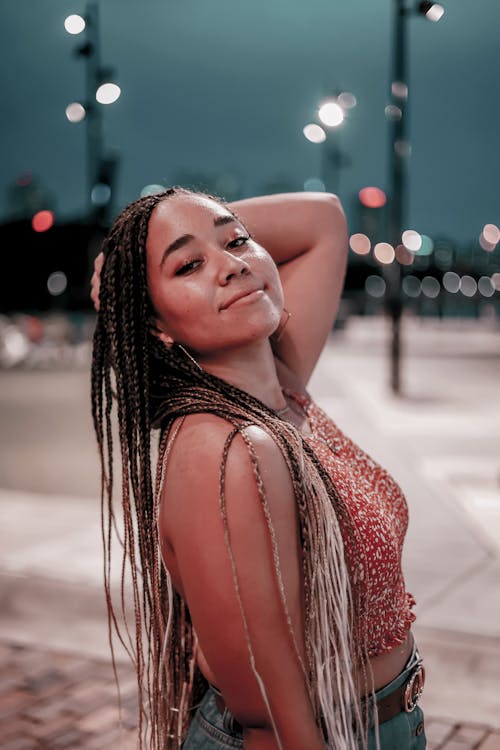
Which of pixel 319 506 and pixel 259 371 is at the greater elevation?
pixel 259 371

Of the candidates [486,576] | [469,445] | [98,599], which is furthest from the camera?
[469,445]

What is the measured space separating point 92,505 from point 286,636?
6.64 meters

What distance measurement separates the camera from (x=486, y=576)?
18.7ft

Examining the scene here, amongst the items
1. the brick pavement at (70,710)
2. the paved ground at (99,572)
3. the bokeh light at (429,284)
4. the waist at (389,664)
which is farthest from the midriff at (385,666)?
the bokeh light at (429,284)

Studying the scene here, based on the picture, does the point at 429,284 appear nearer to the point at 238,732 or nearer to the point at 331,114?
the point at 331,114

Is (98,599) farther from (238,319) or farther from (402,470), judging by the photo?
(402,470)

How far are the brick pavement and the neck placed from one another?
1.87 m

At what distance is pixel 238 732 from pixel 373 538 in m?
0.48

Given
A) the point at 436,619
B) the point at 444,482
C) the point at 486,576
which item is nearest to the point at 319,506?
the point at 436,619

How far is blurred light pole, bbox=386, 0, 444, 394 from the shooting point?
1712 centimetres

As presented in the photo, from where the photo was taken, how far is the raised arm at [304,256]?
94.4 inches

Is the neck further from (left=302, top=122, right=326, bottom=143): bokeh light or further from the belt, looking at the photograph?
(left=302, top=122, right=326, bottom=143): bokeh light

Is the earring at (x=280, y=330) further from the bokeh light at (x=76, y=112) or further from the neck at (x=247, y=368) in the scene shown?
the bokeh light at (x=76, y=112)

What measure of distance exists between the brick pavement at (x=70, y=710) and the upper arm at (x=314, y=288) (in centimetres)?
168
